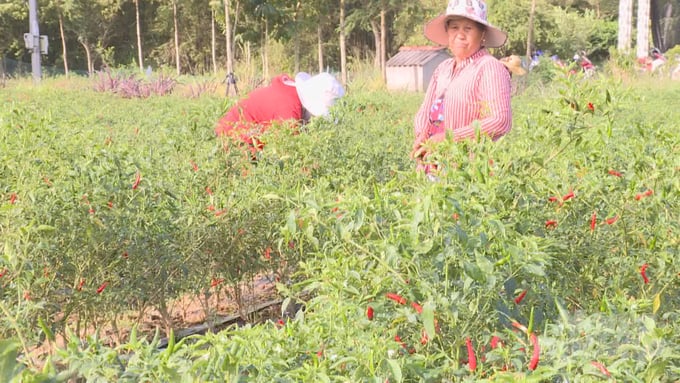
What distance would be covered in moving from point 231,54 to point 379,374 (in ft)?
Result: 56.8

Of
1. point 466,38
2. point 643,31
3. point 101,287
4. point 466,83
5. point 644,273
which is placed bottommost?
point 101,287

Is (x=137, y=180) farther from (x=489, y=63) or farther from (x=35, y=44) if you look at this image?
(x=35, y=44)

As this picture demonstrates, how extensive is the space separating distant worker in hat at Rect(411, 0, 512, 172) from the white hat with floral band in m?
0.73

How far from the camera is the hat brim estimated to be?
3510 mm

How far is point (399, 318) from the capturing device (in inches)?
64.9

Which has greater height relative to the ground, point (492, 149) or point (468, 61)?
point (468, 61)

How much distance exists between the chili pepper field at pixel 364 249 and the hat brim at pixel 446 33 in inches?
23.0

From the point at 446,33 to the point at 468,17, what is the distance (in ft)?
1.10

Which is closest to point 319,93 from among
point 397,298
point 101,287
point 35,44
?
point 101,287

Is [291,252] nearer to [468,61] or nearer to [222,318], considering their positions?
[222,318]

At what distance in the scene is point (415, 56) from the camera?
72.6 ft

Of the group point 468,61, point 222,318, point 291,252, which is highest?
point 468,61

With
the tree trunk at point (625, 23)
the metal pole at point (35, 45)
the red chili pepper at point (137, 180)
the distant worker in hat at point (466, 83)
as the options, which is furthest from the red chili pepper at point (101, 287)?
the tree trunk at point (625, 23)

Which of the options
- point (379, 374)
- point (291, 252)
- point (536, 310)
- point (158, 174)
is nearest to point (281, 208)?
point (291, 252)
